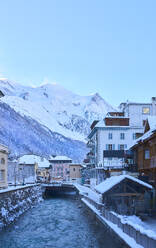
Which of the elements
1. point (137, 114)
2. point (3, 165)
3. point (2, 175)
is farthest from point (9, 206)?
point (137, 114)

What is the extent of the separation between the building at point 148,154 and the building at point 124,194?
14.3ft

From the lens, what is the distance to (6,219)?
35.1m

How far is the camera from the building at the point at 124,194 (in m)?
29.1

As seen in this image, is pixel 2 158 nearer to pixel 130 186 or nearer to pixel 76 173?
pixel 130 186

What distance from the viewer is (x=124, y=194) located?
95.5 feet

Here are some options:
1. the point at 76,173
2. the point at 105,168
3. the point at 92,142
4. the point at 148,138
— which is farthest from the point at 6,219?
the point at 76,173

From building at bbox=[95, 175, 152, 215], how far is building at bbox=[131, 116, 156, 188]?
4356 millimetres

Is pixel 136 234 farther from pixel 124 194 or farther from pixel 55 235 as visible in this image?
pixel 55 235

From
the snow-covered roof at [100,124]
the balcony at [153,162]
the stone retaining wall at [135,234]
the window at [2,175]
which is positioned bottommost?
the stone retaining wall at [135,234]

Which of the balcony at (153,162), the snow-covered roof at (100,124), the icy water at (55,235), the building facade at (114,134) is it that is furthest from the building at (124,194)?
the snow-covered roof at (100,124)

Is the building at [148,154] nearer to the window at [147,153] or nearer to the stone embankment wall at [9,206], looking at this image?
the window at [147,153]

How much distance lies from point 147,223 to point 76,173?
109206mm

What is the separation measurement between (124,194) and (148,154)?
33.1 ft

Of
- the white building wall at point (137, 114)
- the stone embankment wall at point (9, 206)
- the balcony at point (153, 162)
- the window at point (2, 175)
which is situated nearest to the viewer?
the balcony at point (153, 162)
